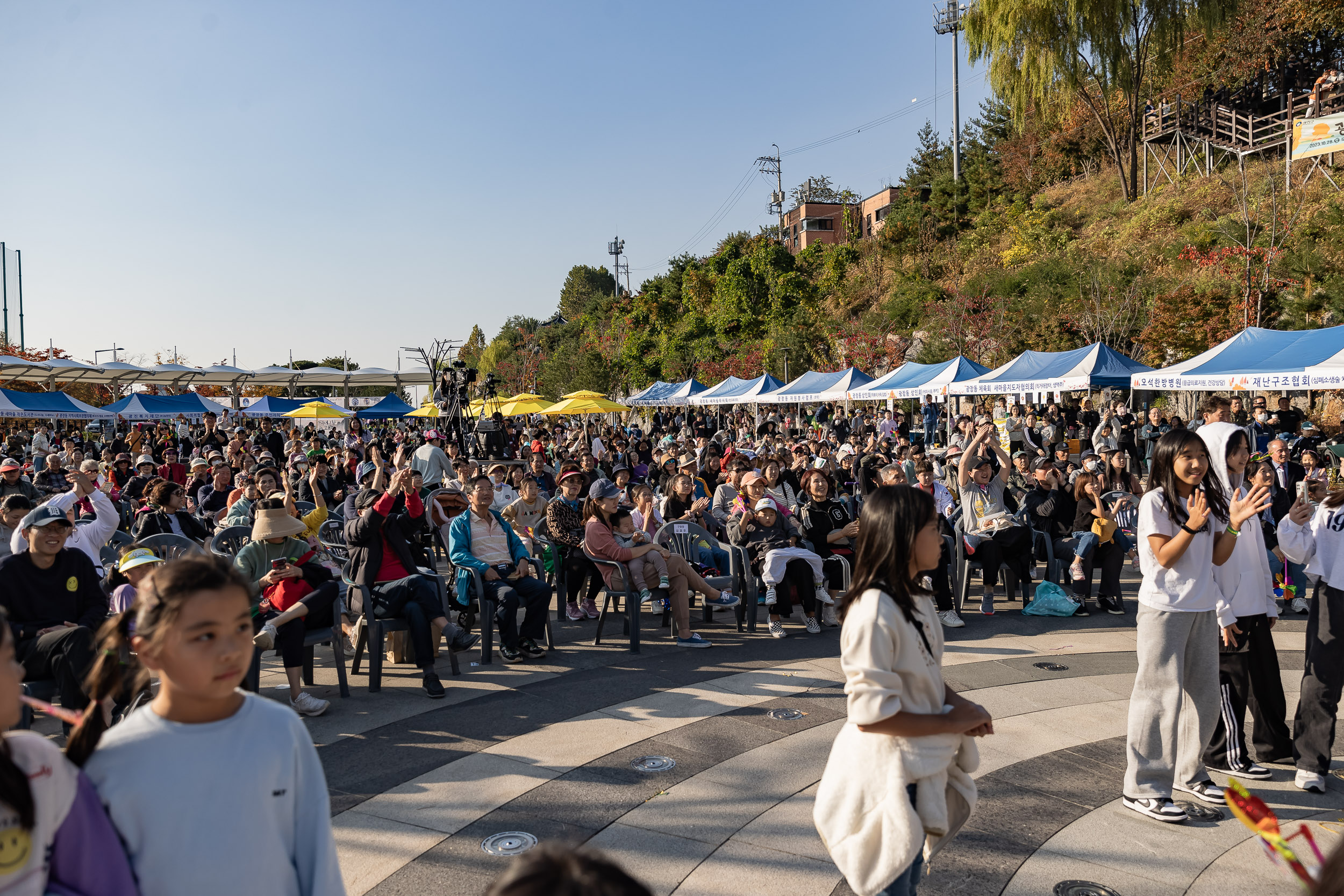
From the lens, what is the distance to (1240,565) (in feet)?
14.7

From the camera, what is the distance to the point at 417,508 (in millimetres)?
7102

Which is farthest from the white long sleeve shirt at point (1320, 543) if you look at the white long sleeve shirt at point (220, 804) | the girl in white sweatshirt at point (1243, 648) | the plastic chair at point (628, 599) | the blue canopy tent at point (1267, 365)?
the blue canopy tent at point (1267, 365)

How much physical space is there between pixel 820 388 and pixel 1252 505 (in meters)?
21.1

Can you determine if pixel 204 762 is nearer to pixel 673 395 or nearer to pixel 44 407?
pixel 44 407

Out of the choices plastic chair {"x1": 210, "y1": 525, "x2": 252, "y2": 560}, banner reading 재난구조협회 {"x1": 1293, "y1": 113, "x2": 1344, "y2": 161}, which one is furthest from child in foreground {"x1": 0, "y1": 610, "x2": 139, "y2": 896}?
banner reading 재난구조협회 {"x1": 1293, "y1": 113, "x2": 1344, "y2": 161}

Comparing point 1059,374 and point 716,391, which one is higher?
point 716,391

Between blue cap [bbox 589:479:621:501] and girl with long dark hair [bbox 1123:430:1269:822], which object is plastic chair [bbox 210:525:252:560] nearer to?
blue cap [bbox 589:479:621:501]

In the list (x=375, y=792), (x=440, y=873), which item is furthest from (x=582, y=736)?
(x=440, y=873)

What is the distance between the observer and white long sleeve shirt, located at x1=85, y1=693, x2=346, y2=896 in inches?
64.8

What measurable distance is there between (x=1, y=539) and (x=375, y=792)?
510 cm

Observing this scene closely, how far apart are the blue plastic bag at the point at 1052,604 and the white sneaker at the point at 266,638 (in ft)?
21.6

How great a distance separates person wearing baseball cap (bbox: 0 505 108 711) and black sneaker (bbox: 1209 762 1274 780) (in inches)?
249

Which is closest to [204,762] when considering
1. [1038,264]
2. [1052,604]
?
[1052,604]

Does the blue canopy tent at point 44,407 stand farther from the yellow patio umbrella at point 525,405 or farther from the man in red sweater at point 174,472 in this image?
the man in red sweater at point 174,472
